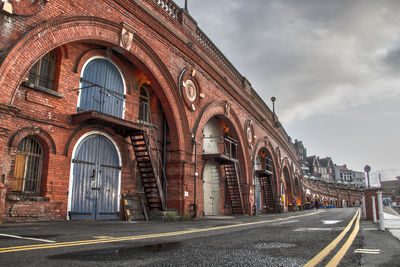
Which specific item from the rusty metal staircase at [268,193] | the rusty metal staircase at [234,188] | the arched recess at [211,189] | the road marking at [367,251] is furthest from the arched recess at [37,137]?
the rusty metal staircase at [268,193]

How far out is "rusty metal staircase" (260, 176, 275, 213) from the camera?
97.7 feet

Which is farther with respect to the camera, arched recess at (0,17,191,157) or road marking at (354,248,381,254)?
arched recess at (0,17,191,157)

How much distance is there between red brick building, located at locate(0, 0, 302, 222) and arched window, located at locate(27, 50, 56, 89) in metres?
0.04

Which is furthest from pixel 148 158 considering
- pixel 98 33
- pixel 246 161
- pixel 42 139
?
pixel 246 161

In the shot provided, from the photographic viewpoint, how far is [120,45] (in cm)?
1184

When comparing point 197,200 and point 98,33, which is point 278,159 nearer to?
point 197,200

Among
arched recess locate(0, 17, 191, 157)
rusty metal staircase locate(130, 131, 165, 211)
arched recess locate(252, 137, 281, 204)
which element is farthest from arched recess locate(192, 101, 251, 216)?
rusty metal staircase locate(130, 131, 165, 211)

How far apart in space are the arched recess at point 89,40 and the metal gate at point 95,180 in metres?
3.21

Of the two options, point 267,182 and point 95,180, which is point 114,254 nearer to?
point 95,180

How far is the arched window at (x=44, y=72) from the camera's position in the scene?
1007 cm

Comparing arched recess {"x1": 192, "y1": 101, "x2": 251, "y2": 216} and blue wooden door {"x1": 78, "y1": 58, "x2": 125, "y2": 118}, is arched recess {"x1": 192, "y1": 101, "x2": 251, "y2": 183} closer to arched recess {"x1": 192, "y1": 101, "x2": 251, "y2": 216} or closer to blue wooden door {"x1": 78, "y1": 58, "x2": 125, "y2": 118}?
arched recess {"x1": 192, "y1": 101, "x2": 251, "y2": 216}

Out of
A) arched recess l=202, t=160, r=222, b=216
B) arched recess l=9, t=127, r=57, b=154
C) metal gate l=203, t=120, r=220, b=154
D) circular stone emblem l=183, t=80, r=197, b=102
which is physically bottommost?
arched recess l=202, t=160, r=222, b=216

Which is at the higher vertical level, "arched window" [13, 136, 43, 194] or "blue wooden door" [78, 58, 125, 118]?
"blue wooden door" [78, 58, 125, 118]

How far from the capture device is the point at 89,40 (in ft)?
35.8
